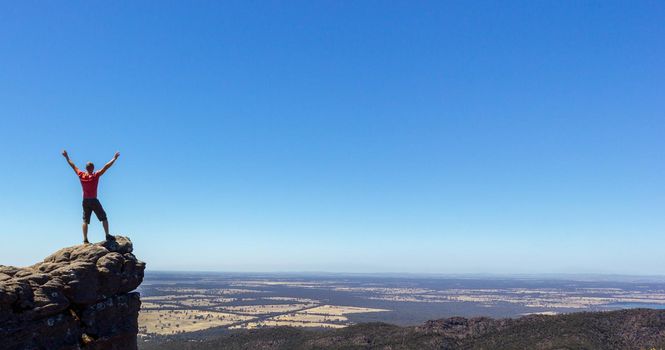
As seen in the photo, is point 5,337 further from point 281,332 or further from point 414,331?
point 281,332

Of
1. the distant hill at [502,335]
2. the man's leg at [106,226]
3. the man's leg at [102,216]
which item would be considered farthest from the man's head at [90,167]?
the distant hill at [502,335]

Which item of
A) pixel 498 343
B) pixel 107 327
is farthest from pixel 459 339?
pixel 107 327

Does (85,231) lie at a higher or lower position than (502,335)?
higher

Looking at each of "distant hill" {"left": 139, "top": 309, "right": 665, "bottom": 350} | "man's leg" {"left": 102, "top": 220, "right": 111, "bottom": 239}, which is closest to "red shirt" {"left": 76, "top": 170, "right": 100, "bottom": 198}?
"man's leg" {"left": 102, "top": 220, "right": 111, "bottom": 239}

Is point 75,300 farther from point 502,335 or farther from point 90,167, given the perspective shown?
point 502,335

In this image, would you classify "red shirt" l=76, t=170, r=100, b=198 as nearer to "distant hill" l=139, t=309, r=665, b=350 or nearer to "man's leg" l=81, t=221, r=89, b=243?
"man's leg" l=81, t=221, r=89, b=243

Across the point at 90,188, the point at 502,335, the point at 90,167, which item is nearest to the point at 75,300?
the point at 90,188
